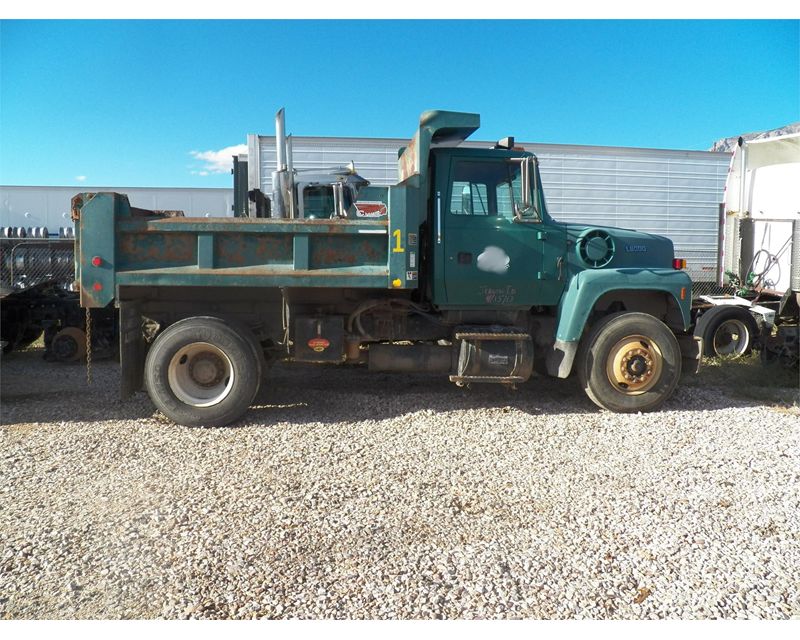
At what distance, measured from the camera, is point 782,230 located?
373 inches

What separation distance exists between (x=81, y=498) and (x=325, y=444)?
5.98ft

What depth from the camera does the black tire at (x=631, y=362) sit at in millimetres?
5918

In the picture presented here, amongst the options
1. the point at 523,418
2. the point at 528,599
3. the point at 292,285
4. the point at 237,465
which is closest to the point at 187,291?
the point at 292,285

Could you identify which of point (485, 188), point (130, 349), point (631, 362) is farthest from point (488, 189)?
point (130, 349)

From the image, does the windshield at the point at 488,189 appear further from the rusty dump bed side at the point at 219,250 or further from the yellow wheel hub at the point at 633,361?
the yellow wheel hub at the point at 633,361

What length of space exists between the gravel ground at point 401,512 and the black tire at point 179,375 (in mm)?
192

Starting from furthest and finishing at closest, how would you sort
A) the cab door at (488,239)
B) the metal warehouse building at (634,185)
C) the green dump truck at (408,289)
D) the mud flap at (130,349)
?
the metal warehouse building at (634,185) < the cab door at (488,239) < the mud flap at (130,349) < the green dump truck at (408,289)

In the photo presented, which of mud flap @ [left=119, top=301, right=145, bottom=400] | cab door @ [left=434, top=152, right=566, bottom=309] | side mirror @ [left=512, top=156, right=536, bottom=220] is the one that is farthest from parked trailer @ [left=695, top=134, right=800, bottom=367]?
mud flap @ [left=119, top=301, right=145, bottom=400]

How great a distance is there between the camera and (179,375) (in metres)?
5.57

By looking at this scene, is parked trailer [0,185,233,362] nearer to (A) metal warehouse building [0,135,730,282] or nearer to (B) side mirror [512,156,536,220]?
(A) metal warehouse building [0,135,730,282]

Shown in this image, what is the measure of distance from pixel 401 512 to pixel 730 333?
7328 millimetres

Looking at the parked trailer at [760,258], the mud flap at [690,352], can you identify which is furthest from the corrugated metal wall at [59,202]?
the mud flap at [690,352]

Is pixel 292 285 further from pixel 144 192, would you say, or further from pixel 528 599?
pixel 144 192

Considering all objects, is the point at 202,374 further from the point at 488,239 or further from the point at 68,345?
the point at 68,345
